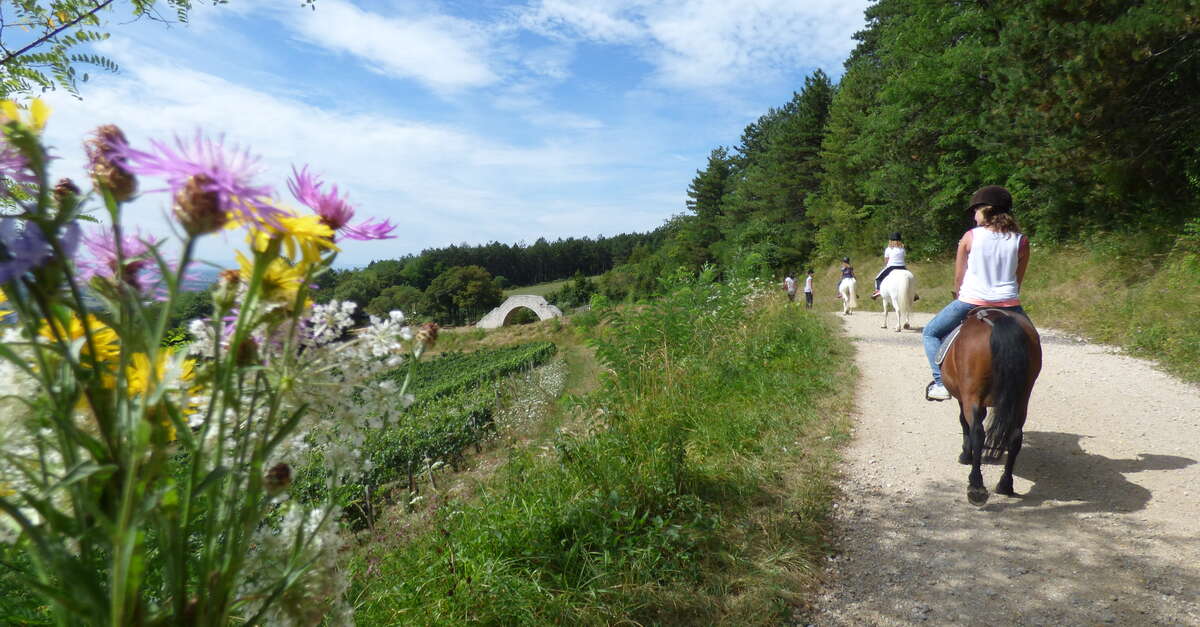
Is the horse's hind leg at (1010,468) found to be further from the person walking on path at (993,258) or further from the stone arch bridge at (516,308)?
the stone arch bridge at (516,308)

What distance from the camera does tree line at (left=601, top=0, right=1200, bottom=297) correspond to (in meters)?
8.80

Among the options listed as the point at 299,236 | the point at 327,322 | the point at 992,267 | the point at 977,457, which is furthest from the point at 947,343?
the point at 299,236

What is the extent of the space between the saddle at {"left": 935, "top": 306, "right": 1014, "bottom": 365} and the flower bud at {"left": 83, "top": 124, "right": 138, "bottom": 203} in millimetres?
4097

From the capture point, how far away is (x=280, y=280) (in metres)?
0.73

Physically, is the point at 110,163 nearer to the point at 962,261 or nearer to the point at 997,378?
the point at 997,378

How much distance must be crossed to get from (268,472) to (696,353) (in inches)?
267

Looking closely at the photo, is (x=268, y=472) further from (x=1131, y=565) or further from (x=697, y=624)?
(x=1131, y=565)

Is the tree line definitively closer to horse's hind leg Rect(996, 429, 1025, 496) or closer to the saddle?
the saddle

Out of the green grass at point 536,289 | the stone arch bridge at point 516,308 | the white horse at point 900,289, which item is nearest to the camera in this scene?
the white horse at point 900,289

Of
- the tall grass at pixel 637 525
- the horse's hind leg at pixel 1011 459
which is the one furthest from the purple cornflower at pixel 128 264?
the horse's hind leg at pixel 1011 459

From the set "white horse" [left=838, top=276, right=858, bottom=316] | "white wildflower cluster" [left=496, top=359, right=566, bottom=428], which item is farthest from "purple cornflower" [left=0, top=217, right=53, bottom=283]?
"white horse" [left=838, top=276, right=858, bottom=316]

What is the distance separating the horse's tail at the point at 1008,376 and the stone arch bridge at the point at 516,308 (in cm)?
5426

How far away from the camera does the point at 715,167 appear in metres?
60.8

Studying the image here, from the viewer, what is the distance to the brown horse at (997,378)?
3422mm
